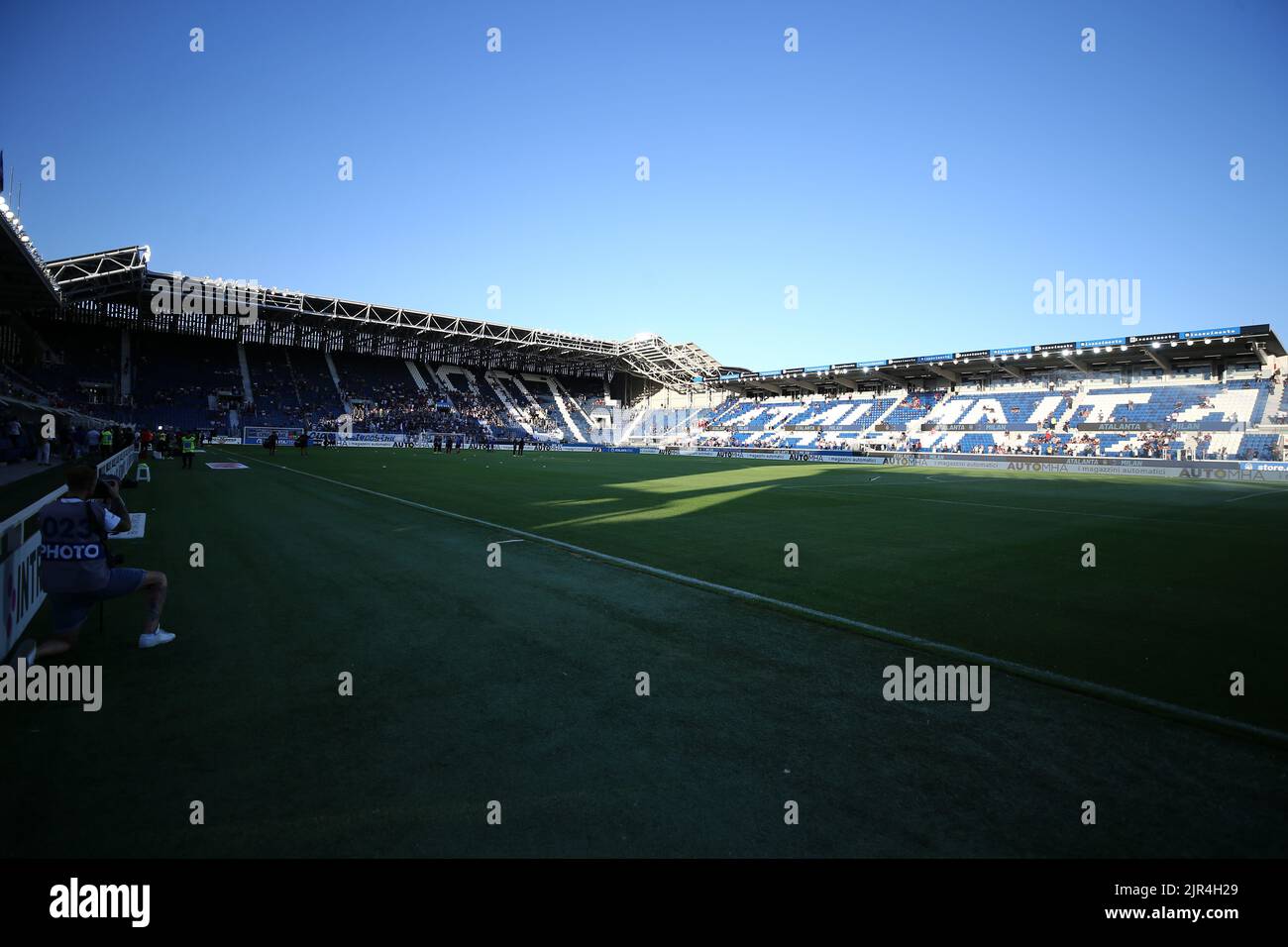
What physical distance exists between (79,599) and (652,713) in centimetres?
490

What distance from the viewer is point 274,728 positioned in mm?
3865

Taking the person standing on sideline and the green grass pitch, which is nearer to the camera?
the green grass pitch

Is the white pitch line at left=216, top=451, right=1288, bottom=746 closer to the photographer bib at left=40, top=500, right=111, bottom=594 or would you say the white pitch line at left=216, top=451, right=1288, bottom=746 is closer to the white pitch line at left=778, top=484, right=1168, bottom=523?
the photographer bib at left=40, top=500, right=111, bottom=594

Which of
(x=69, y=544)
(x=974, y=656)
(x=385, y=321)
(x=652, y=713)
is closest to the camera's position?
A: (x=652, y=713)

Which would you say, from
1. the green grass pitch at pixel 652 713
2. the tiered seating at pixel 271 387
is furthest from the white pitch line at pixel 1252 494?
the tiered seating at pixel 271 387

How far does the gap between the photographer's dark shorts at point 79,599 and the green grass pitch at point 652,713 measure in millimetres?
372

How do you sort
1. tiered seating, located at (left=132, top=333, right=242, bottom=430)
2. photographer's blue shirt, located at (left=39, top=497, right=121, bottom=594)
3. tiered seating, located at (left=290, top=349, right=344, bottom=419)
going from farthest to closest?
tiered seating, located at (left=290, top=349, right=344, bottom=419)
tiered seating, located at (left=132, top=333, right=242, bottom=430)
photographer's blue shirt, located at (left=39, top=497, right=121, bottom=594)

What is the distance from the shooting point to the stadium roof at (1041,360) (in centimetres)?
4350

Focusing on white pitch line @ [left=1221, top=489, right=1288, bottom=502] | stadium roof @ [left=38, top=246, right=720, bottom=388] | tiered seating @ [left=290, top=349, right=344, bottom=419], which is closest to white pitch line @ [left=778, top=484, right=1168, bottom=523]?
white pitch line @ [left=1221, top=489, right=1288, bottom=502]

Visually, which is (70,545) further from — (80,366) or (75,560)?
(80,366)

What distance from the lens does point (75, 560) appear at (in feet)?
15.8

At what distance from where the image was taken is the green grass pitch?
9.53ft

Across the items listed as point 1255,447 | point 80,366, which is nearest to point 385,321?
point 80,366
